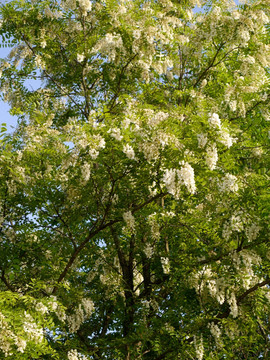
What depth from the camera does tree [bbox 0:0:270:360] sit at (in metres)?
5.80

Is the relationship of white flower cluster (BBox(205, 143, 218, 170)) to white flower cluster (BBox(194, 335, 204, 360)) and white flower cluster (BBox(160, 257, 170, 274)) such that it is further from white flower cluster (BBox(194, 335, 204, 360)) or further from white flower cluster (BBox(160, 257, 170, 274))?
white flower cluster (BBox(194, 335, 204, 360))

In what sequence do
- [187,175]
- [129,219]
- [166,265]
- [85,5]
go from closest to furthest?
[187,175]
[129,219]
[166,265]
[85,5]

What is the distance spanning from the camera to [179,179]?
17.7ft

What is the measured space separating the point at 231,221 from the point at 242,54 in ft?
15.7

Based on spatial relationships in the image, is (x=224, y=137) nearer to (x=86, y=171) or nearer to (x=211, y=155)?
(x=211, y=155)

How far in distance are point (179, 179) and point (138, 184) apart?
3.58ft

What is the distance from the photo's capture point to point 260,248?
20.6 ft

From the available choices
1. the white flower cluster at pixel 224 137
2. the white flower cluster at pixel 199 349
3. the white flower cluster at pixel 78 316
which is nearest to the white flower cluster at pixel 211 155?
the white flower cluster at pixel 224 137

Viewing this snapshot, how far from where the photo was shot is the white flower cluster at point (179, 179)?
5383 millimetres

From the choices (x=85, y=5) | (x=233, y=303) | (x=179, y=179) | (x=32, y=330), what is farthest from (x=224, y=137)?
(x=85, y=5)

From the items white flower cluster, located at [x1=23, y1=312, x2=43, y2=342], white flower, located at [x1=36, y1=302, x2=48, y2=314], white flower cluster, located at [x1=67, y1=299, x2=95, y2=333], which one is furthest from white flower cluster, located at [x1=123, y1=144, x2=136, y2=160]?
white flower cluster, located at [x1=67, y1=299, x2=95, y2=333]

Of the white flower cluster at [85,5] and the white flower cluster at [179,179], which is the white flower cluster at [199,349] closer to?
the white flower cluster at [179,179]

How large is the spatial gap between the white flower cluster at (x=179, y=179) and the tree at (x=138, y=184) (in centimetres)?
2

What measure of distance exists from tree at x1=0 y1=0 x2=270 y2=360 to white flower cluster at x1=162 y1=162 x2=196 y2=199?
0.07 feet
